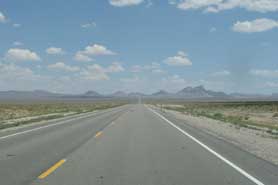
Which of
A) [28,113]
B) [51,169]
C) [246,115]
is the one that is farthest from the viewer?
[28,113]

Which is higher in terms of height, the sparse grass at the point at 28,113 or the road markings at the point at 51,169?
the sparse grass at the point at 28,113

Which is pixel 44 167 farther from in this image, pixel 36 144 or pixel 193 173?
pixel 36 144

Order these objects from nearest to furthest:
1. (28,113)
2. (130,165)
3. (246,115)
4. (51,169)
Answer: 1. (51,169)
2. (130,165)
3. (246,115)
4. (28,113)

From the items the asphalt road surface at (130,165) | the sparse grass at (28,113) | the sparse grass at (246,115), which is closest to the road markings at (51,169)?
the asphalt road surface at (130,165)

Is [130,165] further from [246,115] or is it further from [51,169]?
[246,115]

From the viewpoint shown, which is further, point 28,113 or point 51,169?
point 28,113

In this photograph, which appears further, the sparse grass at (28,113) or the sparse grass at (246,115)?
the sparse grass at (28,113)

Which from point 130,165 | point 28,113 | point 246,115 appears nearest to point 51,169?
point 130,165

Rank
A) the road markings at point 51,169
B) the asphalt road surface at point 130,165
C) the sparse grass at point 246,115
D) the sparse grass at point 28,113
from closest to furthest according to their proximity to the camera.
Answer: the asphalt road surface at point 130,165, the road markings at point 51,169, the sparse grass at point 246,115, the sparse grass at point 28,113

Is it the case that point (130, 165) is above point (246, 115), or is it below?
above

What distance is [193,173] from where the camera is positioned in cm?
841

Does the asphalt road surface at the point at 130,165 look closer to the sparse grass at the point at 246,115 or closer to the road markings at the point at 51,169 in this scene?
the road markings at the point at 51,169

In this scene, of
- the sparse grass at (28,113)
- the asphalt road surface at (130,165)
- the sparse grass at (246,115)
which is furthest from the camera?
the sparse grass at (28,113)

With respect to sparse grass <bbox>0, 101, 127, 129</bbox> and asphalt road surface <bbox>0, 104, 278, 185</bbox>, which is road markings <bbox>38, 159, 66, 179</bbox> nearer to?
asphalt road surface <bbox>0, 104, 278, 185</bbox>
